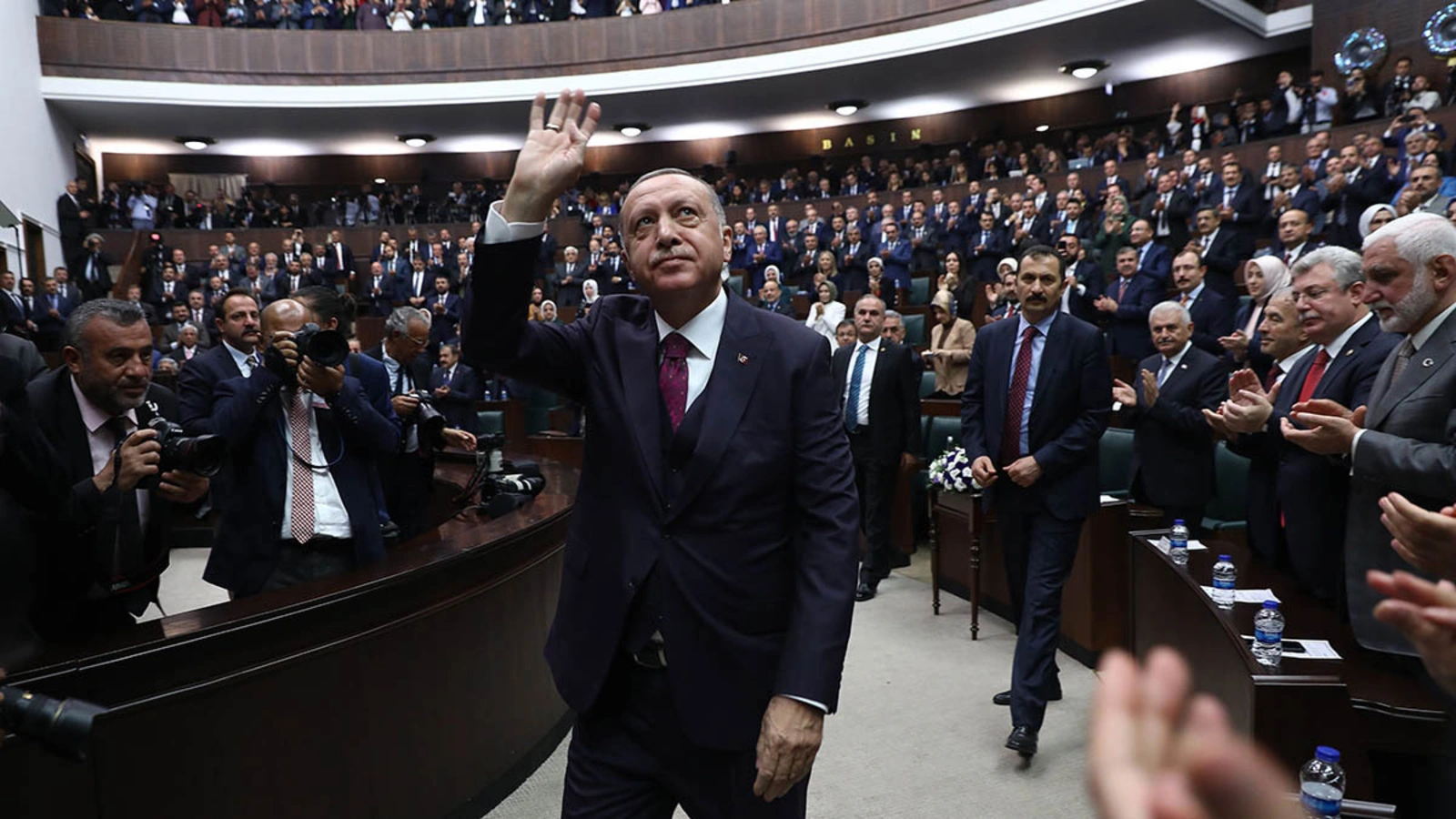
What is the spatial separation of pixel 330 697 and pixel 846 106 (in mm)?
14438

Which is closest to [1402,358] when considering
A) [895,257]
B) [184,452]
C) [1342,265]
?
[1342,265]

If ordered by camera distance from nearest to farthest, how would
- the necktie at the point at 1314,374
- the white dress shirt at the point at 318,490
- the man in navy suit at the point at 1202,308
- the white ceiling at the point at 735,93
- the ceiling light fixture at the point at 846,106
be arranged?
the white dress shirt at the point at 318,490, the necktie at the point at 1314,374, the man in navy suit at the point at 1202,308, the white ceiling at the point at 735,93, the ceiling light fixture at the point at 846,106

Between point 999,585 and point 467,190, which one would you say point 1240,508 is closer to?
point 999,585

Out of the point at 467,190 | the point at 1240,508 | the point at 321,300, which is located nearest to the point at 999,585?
the point at 1240,508

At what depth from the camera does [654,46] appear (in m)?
14.2

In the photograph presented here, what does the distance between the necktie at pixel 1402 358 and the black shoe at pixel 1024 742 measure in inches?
58.1

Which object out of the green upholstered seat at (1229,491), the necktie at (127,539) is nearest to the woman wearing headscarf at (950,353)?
the green upholstered seat at (1229,491)

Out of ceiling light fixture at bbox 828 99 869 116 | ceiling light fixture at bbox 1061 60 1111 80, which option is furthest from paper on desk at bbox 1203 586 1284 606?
ceiling light fixture at bbox 828 99 869 116

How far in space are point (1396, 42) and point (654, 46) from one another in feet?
Result: 31.6

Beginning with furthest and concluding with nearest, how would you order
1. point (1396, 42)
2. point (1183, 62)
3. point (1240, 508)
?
point (1183, 62) < point (1396, 42) < point (1240, 508)

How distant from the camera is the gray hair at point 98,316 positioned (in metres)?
2.15

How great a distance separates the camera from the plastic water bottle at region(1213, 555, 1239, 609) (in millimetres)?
2539

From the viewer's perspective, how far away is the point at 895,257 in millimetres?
10094

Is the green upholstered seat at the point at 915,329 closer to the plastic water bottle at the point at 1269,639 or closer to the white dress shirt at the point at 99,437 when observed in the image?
the plastic water bottle at the point at 1269,639
